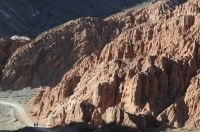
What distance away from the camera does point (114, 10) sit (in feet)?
655

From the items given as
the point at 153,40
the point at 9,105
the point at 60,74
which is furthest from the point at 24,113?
the point at 60,74

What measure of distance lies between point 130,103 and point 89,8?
114021 millimetres

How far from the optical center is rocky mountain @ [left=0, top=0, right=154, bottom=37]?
17138 centimetres

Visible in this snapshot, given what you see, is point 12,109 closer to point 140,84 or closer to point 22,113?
point 22,113

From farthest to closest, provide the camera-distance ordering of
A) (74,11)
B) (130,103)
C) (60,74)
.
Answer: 1. (74,11)
2. (60,74)
3. (130,103)

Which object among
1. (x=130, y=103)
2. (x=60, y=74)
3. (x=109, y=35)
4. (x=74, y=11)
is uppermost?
(x=74, y=11)

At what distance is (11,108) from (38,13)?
3156 inches

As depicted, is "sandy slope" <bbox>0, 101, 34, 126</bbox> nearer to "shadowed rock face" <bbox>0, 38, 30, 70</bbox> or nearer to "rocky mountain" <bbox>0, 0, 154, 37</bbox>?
"shadowed rock face" <bbox>0, 38, 30, 70</bbox>

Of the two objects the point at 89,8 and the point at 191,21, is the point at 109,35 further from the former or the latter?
the point at 89,8

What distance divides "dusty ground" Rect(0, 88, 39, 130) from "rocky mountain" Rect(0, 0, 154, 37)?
42.1 meters

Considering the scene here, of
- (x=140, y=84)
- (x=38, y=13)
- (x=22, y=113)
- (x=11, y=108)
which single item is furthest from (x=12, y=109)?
(x=38, y=13)

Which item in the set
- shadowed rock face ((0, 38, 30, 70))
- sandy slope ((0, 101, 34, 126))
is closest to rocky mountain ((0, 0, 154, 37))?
shadowed rock face ((0, 38, 30, 70))

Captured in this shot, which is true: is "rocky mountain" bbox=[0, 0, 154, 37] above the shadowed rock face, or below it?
above

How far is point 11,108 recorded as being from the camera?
10662 cm
